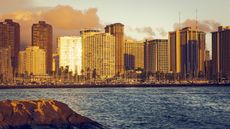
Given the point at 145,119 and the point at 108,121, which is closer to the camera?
the point at 108,121

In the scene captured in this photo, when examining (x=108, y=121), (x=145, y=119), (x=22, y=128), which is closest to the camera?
(x=22, y=128)

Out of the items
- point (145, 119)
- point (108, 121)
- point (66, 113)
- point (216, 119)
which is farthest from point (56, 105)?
point (216, 119)

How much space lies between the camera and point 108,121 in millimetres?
72125

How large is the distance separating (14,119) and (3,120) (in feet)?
3.79

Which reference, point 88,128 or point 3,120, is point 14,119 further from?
point 88,128

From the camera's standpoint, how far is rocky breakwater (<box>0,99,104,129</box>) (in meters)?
50.7

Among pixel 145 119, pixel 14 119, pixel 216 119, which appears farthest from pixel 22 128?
pixel 216 119

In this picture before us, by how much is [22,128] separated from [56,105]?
4850mm

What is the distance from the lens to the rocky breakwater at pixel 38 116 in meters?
50.7

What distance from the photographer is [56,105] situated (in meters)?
53.0

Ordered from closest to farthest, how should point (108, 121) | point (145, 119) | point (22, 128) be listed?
point (22, 128) → point (108, 121) → point (145, 119)

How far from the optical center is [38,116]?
5178 cm

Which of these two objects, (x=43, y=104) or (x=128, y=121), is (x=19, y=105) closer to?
(x=43, y=104)

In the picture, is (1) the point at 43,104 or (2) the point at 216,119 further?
(2) the point at 216,119
